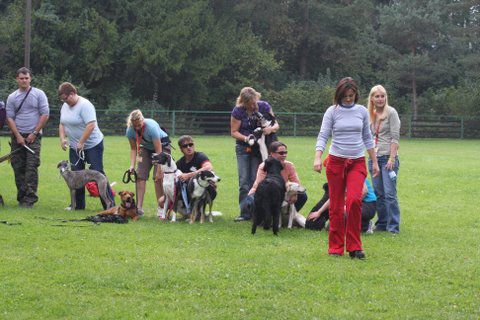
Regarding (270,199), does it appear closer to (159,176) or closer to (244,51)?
(159,176)

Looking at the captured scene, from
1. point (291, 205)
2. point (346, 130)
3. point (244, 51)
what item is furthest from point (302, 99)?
point (346, 130)

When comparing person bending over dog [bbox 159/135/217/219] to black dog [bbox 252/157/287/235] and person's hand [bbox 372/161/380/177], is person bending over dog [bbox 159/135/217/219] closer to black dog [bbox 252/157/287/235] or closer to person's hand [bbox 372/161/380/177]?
black dog [bbox 252/157/287/235]

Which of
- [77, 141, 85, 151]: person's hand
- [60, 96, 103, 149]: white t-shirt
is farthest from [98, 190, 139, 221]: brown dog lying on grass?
[60, 96, 103, 149]: white t-shirt

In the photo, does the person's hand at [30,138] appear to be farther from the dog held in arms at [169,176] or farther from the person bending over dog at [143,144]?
the dog held in arms at [169,176]

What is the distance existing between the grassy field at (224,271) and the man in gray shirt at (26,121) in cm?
68

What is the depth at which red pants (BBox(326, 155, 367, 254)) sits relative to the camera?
808 cm

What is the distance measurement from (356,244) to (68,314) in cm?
321

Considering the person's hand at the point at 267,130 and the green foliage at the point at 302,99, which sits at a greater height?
the green foliage at the point at 302,99

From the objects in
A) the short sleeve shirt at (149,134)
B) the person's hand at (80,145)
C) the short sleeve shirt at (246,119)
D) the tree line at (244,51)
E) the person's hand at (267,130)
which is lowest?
the person's hand at (80,145)

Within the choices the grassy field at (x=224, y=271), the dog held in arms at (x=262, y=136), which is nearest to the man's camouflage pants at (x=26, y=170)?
the grassy field at (x=224, y=271)

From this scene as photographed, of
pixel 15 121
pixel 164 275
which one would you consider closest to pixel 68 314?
pixel 164 275

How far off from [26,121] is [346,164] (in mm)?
5408

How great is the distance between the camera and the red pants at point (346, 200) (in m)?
8.08

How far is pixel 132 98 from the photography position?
49031 millimetres
